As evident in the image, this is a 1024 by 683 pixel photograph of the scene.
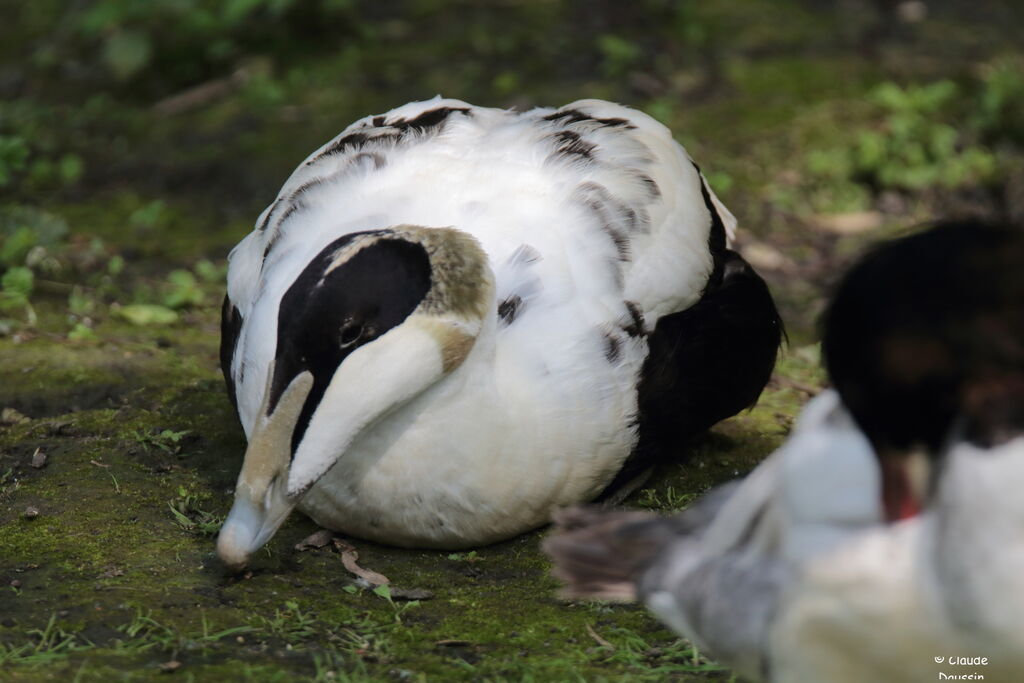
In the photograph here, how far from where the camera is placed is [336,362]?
10.8 feet

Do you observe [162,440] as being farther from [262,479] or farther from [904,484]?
[904,484]

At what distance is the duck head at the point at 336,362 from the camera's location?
3.26 m

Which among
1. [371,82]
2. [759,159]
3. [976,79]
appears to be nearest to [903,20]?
[976,79]

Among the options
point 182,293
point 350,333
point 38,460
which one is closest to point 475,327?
point 350,333

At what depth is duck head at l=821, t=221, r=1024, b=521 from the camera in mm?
2252

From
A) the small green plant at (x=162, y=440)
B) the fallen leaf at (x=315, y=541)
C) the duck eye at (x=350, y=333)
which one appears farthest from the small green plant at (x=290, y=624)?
the small green plant at (x=162, y=440)

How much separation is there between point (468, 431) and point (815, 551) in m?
1.28

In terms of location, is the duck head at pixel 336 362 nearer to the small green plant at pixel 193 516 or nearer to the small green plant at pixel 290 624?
the small green plant at pixel 290 624

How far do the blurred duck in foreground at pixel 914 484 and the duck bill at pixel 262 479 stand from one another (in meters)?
1.26

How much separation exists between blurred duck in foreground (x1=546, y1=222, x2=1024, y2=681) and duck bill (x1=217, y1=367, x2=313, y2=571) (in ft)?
4.13

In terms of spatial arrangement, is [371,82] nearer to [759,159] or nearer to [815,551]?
[759,159]

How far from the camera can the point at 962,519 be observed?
87.5 inches

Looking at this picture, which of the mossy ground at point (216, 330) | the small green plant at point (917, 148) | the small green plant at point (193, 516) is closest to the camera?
the mossy ground at point (216, 330)

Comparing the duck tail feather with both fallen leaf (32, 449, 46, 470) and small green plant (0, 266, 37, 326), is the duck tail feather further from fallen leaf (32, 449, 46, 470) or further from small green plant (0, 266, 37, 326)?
small green plant (0, 266, 37, 326)
